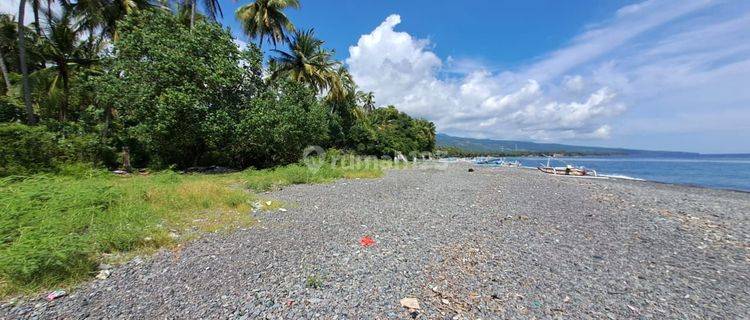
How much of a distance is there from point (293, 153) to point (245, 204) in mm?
10870

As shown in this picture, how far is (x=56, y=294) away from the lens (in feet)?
10.6

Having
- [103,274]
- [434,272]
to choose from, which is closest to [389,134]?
[434,272]

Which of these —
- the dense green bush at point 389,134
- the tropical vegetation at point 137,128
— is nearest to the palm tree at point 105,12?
the tropical vegetation at point 137,128

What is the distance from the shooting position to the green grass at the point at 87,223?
135 inches

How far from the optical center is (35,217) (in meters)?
4.54

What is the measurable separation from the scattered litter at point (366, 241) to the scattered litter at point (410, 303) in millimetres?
1770

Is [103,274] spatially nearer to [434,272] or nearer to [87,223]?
[87,223]

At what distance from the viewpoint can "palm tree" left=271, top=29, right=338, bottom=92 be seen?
22.0m

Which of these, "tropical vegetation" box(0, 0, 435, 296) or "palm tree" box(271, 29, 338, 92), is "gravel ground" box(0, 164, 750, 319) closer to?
"tropical vegetation" box(0, 0, 435, 296)

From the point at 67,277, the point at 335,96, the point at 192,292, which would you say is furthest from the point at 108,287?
the point at 335,96

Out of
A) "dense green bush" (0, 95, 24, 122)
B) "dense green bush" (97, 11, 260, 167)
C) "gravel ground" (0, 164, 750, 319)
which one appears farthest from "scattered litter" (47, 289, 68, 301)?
"dense green bush" (0, 95, 24, 122)

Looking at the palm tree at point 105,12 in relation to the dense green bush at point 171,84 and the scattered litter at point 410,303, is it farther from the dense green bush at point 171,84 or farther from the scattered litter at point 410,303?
the scattered litter at point 410,303

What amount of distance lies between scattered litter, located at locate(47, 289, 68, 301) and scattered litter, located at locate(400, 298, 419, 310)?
3.43 m

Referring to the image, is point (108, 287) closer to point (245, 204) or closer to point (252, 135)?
point (245, 204)
